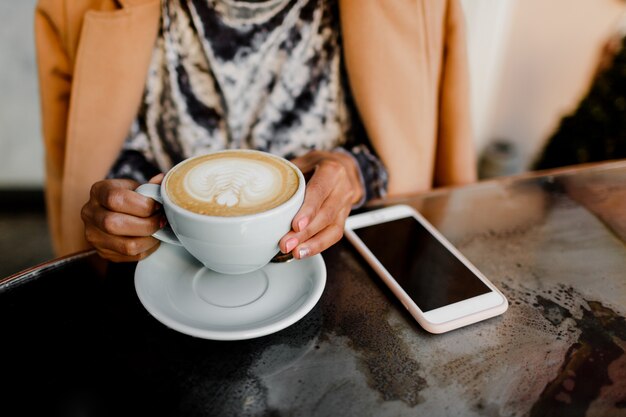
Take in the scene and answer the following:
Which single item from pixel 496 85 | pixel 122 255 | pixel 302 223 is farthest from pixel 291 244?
pixel 496 85

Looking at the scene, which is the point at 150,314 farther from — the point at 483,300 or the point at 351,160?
the point at 351,160

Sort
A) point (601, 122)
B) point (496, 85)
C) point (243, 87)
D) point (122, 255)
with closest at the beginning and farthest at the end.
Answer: point (122, 255) → point (243, 87) → point (601, 122) → point (496, 85)

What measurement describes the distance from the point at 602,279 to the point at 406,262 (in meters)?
0.31

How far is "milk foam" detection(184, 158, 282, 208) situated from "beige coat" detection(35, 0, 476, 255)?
51 cm

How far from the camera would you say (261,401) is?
1.65ft

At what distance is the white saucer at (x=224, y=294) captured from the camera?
0.55m

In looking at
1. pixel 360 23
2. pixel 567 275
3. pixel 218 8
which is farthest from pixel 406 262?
pixel 218 8

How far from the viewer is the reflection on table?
0.51 m

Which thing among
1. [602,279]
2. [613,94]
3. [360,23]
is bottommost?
[613,94]

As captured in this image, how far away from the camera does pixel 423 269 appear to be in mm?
703

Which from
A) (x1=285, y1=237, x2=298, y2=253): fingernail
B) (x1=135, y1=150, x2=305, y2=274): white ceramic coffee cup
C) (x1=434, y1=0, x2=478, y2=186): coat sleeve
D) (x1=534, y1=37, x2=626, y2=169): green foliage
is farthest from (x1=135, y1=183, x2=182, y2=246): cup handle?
(x1=534, y1=37, x2=626, y2=169): green foliage

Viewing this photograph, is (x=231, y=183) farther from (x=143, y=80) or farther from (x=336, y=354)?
(x=143, y=80)

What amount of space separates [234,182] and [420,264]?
323 mm

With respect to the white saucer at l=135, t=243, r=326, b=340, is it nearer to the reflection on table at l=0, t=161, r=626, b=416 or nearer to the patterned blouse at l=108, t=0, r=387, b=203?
the reflection on table at l=0, t=161, r=626, b=416
